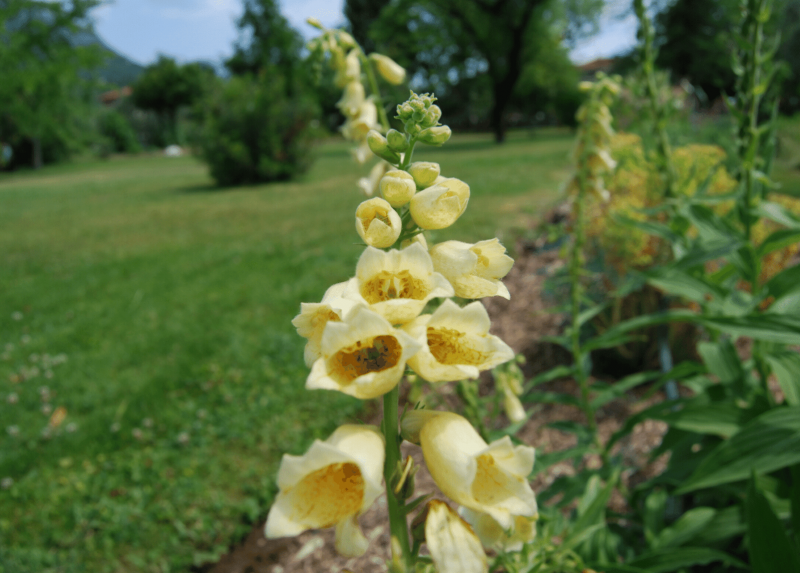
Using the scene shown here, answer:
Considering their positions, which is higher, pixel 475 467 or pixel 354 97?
pixel 354 97

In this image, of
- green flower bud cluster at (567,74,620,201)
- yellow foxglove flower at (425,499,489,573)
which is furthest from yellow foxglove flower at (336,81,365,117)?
yellow foxglove flower at (425,499,489,573)

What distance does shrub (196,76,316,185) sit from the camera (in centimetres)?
1553

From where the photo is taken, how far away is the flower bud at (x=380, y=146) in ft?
2.94

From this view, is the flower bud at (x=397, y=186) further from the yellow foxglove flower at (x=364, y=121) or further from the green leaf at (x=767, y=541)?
the yellow foxglove flower at (x=364, y=121)

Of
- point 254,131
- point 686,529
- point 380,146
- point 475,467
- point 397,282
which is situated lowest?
point 686,529

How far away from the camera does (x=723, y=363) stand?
1.94 m

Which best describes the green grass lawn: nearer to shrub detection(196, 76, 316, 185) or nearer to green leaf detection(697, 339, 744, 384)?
green leaf detection(697, 339, 744, 384)

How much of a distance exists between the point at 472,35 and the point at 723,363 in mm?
28731

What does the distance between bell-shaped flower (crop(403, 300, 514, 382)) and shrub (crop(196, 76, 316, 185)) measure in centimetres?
1581

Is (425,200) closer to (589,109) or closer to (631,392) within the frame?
(589,109)

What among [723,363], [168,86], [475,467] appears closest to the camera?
[475,467]

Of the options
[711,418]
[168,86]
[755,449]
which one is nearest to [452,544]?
[755,449]

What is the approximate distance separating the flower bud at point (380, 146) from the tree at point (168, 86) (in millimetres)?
57399

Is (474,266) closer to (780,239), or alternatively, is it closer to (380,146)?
(380,146)
